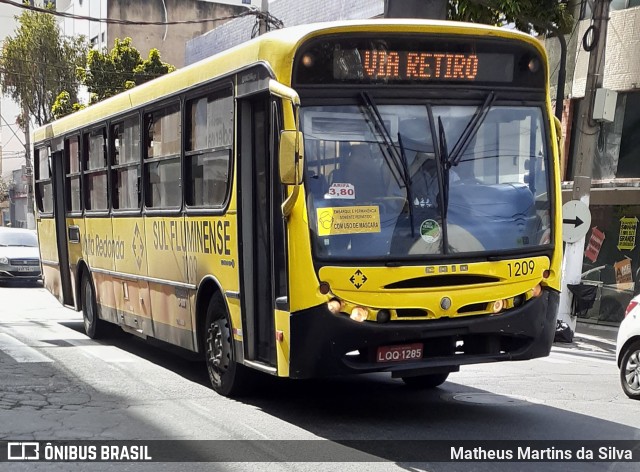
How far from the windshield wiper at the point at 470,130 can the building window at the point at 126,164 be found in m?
4.74

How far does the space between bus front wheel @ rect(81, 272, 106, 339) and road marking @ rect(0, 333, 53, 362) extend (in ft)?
3.58

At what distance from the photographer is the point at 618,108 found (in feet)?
65.6

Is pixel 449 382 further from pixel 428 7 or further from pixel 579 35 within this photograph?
pixel 579 35

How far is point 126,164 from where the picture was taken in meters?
11.8

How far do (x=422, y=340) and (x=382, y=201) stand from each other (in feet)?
3.72

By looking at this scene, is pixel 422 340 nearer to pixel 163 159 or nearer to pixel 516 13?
pixel 163 159

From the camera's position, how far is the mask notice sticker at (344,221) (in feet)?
24.5

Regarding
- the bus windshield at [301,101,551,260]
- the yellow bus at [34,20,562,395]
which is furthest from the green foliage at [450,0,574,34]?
the bus windshield at [301,101,551,260]

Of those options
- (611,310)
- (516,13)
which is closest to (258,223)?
(516,13)

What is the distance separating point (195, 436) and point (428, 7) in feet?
34.0

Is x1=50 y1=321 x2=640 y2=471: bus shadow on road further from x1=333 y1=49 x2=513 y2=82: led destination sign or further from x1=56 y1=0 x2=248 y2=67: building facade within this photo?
x1=56 y1=0 x2=248 y2=67: building facade

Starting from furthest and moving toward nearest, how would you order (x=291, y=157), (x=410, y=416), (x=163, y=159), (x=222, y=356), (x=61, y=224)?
(x=61, y=224), (x=163, y=159), (x=222, y=356), (x=410, y=416), (x=291, y=157)

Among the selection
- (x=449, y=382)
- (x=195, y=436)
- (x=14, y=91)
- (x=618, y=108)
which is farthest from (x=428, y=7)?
(x=14, y=91)

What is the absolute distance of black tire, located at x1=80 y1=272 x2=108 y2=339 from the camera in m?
13.9
